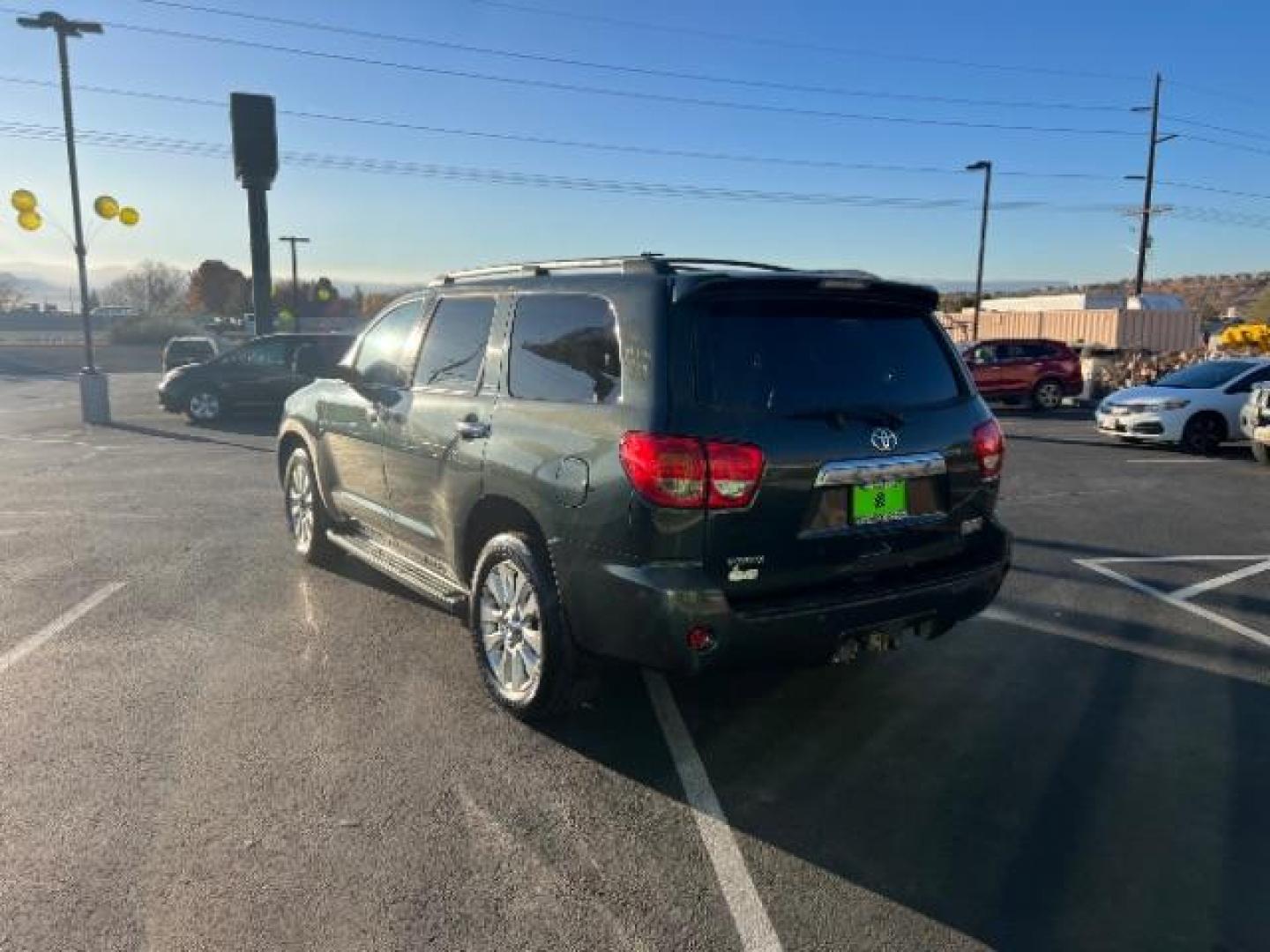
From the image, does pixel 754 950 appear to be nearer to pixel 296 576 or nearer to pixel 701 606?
pixel 701 606

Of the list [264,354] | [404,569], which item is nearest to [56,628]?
[404,569]

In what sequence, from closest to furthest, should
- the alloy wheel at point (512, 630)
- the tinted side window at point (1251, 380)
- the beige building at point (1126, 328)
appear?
the alloy wheel at point (512, 630) → the tinted side window at point (1251, 380) → the beige building at point (1126, 328)

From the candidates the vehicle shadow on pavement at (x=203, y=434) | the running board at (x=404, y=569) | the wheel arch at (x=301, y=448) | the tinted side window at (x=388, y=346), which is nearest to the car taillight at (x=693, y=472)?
the running board at (x=404, y=569)

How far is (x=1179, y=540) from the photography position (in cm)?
776

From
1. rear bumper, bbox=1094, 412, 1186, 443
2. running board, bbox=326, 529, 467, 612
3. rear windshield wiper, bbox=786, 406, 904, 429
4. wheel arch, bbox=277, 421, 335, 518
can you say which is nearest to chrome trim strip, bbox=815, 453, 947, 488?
rear windshield wiper, bbox=786, 406, 904, 429

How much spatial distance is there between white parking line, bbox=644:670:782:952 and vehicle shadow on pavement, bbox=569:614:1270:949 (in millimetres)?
55

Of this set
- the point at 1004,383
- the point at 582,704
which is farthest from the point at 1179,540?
the point at 1004,383

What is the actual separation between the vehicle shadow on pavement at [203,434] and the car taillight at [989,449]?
10941 millimetres

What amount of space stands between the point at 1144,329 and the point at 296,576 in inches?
1545

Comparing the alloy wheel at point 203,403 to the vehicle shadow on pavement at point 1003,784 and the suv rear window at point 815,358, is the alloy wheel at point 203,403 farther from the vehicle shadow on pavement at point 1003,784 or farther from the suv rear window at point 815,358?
the suv rear window at point 815,358

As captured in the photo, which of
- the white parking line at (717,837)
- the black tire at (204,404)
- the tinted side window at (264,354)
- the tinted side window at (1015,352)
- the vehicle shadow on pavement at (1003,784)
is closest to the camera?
the white parking line at (717,837)

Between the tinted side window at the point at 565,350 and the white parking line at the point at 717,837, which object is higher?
the tinted side window at the point at 565,350

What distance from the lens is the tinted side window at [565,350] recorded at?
12.0 feet

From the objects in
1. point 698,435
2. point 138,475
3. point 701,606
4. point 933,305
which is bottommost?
point 138,475
